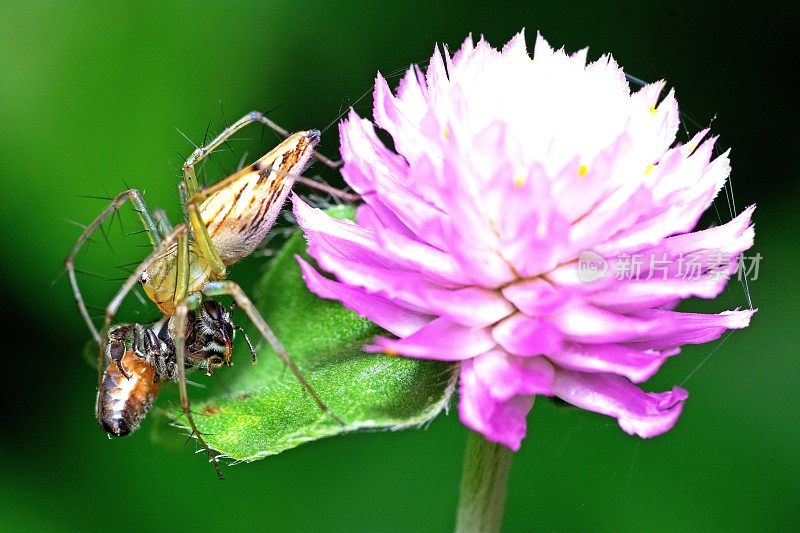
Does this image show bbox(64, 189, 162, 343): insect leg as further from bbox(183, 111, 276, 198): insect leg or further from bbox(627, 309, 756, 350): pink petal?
bbox(627, 309, 756, 350): pink petal

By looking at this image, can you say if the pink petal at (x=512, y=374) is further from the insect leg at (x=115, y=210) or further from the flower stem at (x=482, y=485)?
the insect leg at (x=115, y=210)

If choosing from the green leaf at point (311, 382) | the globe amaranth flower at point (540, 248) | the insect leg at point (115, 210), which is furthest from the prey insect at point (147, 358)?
the globe amaranth flower at point (540, 248)

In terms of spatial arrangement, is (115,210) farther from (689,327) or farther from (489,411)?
(689,327)

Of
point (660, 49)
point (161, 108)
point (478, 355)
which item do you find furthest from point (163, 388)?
point (660, 49)

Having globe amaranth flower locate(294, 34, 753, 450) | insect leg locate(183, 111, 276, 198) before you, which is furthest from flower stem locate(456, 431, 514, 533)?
insect leg locate(183, 111, 276, 198)

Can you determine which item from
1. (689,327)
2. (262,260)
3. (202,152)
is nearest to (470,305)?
(689,327)

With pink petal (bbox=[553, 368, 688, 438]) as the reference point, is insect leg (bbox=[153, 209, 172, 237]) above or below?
above
